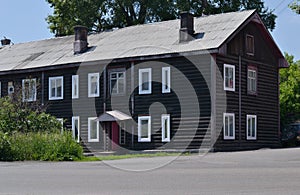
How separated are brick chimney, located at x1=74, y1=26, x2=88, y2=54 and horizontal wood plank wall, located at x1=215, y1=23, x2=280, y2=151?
11375 mm

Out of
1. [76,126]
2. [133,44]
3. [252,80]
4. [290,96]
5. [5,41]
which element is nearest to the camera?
[252,80]

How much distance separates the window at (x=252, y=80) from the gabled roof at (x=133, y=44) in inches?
139

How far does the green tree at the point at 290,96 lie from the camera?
5456 cm

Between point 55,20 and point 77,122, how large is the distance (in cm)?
2122

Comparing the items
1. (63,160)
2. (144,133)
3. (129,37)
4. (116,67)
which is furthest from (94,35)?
(63,160)

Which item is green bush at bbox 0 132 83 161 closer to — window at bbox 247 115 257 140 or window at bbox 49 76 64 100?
window at bbox 247 115 257 140

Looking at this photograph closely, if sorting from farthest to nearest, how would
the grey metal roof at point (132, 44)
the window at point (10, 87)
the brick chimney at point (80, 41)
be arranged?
the window at point (10, 87), the brick chimney at point (80, 41), the grey metal roof at point (132, 44)

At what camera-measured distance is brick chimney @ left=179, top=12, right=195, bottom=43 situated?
40.5m

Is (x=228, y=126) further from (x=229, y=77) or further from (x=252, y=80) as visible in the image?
(x=252, y=80)

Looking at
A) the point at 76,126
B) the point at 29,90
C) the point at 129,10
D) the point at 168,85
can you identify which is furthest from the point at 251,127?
the point at 129,10

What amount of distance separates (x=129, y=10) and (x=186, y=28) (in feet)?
70.6

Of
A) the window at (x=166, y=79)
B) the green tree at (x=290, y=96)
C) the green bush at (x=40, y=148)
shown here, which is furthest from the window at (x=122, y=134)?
the green tree at (x=290, y=96)

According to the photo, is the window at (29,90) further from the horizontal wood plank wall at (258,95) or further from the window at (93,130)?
the horizontal wood plank wall at (258,95)

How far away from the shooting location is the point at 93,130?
1736 inches
